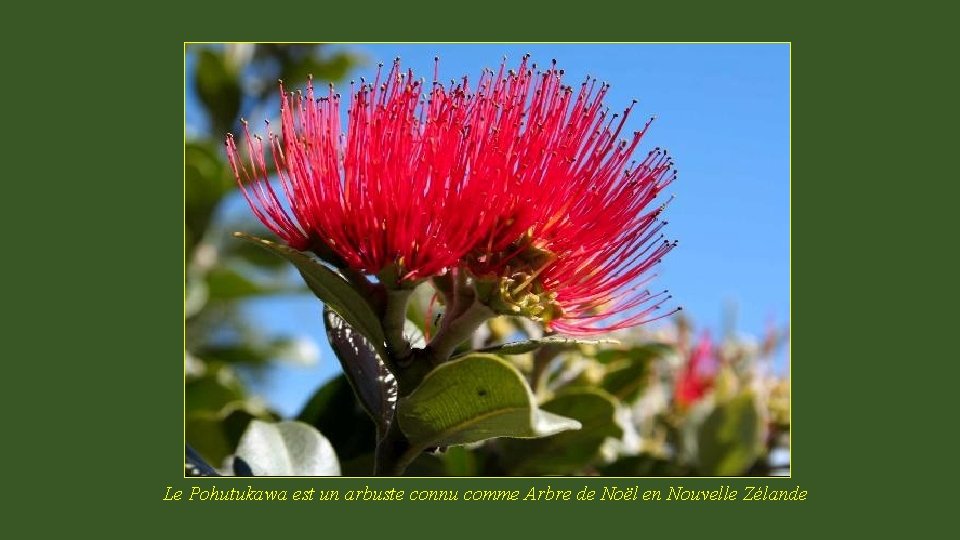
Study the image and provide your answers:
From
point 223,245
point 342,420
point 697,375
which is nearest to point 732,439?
point 697,375

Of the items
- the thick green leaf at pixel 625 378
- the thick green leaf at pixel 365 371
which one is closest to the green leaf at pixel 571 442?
the thick green leaf at pixel 625 378

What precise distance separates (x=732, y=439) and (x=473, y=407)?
0.96 m

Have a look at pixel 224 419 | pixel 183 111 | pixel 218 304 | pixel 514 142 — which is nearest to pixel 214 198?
pixel 218 304

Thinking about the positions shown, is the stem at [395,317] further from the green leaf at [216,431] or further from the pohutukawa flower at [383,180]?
the green leaf at [216,431]

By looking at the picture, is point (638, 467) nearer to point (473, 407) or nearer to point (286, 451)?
point (286, 451)

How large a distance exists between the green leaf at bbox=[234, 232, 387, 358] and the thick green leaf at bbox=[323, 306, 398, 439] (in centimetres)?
5

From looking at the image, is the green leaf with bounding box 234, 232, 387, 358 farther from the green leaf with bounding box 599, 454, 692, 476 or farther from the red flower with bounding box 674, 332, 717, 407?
the red flower with bounding box 674, 332, 717, 407

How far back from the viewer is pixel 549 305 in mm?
1145

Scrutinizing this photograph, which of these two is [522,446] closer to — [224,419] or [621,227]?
[224,419]

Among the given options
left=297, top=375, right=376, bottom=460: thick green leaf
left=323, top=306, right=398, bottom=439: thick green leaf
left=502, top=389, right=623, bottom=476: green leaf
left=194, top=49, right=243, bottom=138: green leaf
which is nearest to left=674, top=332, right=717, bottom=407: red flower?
left=502, top=389, right=623, bottom=476: green leaf

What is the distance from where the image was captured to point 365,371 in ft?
3.85

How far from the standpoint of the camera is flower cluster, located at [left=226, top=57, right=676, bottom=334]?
105 centimetres

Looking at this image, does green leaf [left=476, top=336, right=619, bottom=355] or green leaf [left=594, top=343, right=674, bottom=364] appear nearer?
green leaf [left=476, top=336, right=619, bottom=355]

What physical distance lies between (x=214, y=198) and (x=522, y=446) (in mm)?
1244
